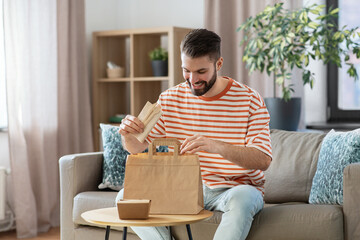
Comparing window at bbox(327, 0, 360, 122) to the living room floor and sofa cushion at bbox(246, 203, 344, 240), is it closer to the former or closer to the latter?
sofa cushion at bbox(246, 203, 344, 240)

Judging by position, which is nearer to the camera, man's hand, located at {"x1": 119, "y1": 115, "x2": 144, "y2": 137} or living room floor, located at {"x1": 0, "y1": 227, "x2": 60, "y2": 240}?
man's hand, located at {"x1": 119, "y1": 115, "x2": 144, "y2": 137}

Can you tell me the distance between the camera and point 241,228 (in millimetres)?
2027

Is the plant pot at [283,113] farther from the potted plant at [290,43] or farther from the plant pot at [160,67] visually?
the plant pot at [160,67]

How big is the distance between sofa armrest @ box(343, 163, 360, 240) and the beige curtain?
2.31m

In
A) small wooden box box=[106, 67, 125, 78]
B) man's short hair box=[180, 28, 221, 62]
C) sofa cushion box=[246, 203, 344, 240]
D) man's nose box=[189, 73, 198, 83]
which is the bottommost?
sofa cushion box=[246, 203, 344, 240]

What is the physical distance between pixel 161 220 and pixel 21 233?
233 cm

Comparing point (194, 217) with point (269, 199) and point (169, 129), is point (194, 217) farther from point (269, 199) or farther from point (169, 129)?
point (269, 199)

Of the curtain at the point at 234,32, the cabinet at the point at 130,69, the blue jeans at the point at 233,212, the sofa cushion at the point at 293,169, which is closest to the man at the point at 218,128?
the blue jeans at the point at 233,212

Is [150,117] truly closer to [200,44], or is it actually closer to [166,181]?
[166,181]

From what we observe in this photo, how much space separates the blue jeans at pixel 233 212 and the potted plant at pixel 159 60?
2.17 m

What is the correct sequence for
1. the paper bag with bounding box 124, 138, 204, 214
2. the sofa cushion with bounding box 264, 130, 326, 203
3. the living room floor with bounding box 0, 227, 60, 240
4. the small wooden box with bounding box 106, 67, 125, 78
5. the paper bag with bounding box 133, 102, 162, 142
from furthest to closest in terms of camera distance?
the small wooden box with bounding box 106, 67, 125, 78 → the living room floor with bounding box 0, 227, 60, 240 → the sofa cushion with bounding box 264, 130, 326, 203 → the paper bag with bounding box 133, 102, 162, 142 → the paper bag with bounding box 124, 138, 204, 214

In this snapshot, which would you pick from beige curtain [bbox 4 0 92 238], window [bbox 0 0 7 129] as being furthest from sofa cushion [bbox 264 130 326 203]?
window [bbox 0 0 7 129]

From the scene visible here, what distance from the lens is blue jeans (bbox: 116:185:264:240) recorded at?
2.01 m

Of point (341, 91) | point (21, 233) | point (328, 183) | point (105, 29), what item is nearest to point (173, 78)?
point (105, 29)
